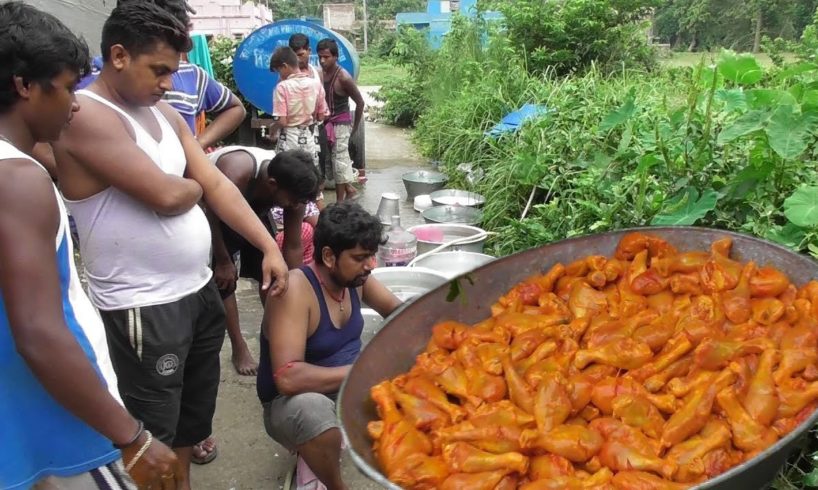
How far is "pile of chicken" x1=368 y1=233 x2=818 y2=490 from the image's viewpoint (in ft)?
5.29

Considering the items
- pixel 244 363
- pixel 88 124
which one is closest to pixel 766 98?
pixel 88 124

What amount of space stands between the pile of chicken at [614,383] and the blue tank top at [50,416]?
28.4 inches

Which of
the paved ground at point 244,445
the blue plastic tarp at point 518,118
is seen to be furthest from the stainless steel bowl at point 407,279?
the blue plastic tarp at point 518,118

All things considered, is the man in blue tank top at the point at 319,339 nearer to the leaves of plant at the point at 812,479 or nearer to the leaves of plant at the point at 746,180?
the leaves of plant at the point at 812,479

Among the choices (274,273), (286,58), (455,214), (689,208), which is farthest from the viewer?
(286,58)

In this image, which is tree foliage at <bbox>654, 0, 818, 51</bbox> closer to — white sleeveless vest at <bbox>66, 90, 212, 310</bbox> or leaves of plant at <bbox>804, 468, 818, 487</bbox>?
leaves of plant at <bbox>804, 468, 818, 487</bbox>

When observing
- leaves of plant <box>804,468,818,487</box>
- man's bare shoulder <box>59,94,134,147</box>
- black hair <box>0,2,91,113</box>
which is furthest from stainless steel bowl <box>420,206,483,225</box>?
black hair <box>0,2,91,113</box>

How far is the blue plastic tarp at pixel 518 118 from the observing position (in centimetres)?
597

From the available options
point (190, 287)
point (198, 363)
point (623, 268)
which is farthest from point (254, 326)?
point (623, 268)

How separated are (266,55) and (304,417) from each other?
6.58m

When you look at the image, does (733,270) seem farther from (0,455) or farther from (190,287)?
(0,455)

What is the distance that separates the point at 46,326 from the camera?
1306 mm

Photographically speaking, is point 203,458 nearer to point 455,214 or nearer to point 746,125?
point 746,125

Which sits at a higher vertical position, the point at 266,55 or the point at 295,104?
the point at 266,55
